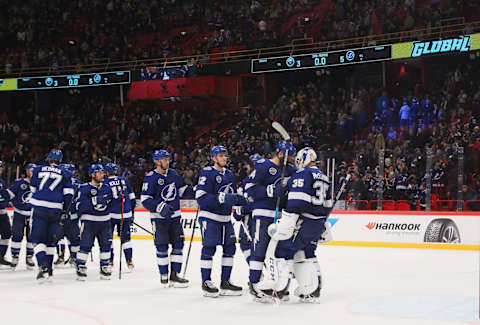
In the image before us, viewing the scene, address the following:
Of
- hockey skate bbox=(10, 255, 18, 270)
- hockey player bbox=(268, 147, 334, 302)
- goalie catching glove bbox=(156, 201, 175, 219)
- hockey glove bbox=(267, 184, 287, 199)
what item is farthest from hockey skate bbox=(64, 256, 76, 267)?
hockey player bbox=(268, 147, 334, 302)

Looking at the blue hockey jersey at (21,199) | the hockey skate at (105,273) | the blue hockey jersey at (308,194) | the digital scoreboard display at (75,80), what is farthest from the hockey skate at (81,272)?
the digital scoreboard display at (75,80)

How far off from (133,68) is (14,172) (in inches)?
340

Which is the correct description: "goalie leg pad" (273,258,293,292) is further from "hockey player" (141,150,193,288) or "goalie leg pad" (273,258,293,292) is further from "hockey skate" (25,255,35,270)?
"hockey skate" (25,255,35,270)

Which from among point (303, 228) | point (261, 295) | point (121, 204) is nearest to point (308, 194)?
point (303, 228)

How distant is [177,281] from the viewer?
7750mm

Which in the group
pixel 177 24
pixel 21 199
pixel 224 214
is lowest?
pixel 224 214

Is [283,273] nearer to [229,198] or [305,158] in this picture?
[229,198]

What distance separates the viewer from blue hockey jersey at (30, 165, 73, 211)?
316 inches

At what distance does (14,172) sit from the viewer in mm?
16984

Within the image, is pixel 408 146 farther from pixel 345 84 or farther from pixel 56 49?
pixel 56 49

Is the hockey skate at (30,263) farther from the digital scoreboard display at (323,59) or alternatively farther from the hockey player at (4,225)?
the digital scoreboard display at (323,59)

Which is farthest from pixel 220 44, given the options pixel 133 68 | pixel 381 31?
pixel 381 31

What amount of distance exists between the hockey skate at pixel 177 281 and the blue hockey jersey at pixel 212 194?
991mm

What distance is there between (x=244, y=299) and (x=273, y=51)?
1598 cm
